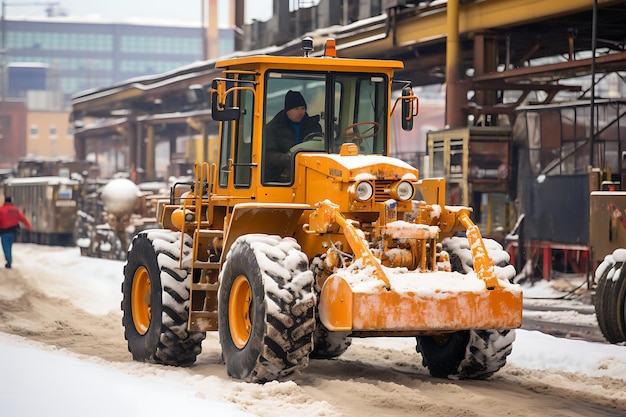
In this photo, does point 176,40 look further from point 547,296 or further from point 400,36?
point 547,296

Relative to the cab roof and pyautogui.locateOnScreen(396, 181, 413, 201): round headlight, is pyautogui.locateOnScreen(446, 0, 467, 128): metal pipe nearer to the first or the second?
the cab roof

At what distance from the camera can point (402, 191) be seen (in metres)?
10.9

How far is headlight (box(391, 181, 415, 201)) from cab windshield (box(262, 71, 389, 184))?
3.45 feet

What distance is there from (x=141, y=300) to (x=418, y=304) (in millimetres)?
4340

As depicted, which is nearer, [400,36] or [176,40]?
[400,36]

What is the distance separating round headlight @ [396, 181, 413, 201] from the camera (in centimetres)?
1087

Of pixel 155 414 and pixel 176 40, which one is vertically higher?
pixel 176 40

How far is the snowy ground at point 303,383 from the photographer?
829 cm

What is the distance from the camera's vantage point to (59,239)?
144 ft

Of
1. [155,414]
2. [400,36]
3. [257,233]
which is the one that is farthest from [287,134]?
[400,36]

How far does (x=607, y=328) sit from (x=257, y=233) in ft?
19.3

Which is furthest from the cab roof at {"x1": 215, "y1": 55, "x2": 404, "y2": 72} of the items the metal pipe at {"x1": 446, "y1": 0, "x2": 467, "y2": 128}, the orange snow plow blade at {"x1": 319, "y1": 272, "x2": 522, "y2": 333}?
the metal pipe at {"x1": 446, "y1": 0, "x2": 467, "y2": 128}

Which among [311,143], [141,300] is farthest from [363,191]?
[141,300]

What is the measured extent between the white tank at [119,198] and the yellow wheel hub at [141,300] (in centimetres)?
2286
